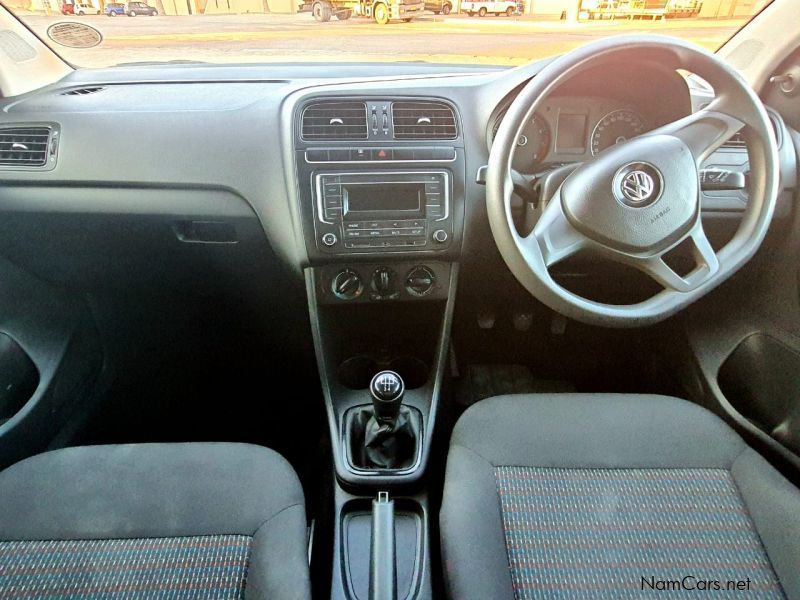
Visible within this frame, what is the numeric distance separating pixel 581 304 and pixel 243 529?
75cm

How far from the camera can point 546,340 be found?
2.12 m

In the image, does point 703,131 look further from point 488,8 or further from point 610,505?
point 488,8

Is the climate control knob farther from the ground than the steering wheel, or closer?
closer

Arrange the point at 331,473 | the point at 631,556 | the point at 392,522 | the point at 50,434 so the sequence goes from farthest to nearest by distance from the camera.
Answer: the point at 50,434 < the point at 331,473 < the point at 392,522 < the point at 631,556

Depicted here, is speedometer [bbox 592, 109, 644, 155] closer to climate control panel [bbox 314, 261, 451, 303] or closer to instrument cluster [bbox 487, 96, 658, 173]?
instrument cluster [bbox 487, 96, 658, 173]

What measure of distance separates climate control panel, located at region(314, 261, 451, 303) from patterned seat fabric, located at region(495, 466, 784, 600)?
1.91 ft

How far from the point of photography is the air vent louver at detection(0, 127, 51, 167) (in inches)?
58.8

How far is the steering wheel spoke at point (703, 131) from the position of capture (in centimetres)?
119

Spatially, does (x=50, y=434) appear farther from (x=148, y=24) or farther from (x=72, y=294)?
(x=148, y=24)

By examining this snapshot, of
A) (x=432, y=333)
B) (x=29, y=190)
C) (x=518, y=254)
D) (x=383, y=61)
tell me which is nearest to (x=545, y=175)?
(x=518, y=254)

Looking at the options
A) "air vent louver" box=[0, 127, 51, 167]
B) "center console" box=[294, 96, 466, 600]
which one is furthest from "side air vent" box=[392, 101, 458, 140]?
"air vent louver" box=[0, 127, 51, 167]

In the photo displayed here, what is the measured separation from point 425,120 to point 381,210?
242 millimetres

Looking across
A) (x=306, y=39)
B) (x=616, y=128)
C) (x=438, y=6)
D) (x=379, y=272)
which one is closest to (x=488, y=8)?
(x=438, y=6)

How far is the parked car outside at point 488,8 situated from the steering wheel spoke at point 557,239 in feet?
3.09
